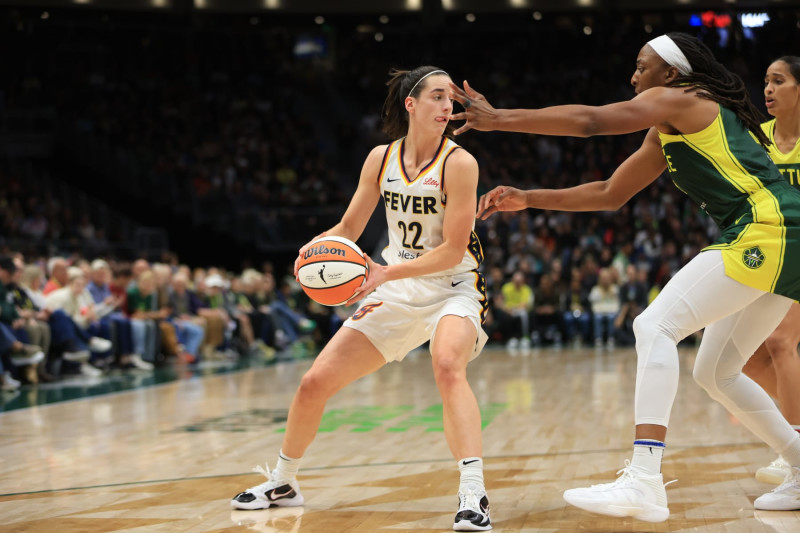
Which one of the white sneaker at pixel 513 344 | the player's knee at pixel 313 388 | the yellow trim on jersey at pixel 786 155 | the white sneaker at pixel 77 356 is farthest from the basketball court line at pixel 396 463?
the white sneaker at pixel 513 344

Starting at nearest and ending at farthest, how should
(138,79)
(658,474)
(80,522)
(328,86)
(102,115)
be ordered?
(658,474) → (80,522) → (102,115) → (138,79) → (328,86)

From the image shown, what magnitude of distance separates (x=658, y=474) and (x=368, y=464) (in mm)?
2136

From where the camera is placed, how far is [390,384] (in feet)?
33.9

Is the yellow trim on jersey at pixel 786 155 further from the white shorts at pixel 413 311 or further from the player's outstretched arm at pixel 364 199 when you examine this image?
the player's outstretched arm at pixel 364 199

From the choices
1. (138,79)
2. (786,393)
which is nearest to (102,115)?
(138,79)

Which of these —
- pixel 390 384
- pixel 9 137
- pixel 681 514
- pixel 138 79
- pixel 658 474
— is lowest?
pixel 390 384

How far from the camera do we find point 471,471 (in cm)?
387

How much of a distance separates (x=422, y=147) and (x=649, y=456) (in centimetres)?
169

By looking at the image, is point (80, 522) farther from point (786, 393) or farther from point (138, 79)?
point (138, 79)

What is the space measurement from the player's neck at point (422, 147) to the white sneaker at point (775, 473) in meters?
2.28

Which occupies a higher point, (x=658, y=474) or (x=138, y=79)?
(x=138, y=79)

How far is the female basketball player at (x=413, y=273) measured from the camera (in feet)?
13.3

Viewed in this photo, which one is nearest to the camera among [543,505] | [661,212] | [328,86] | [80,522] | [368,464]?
[80,522]

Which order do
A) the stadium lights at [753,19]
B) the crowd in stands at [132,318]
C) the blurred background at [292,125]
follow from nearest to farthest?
the crowd in stands at [132,318], the blurred background at [292,125], the stadium lights at [753,19]
